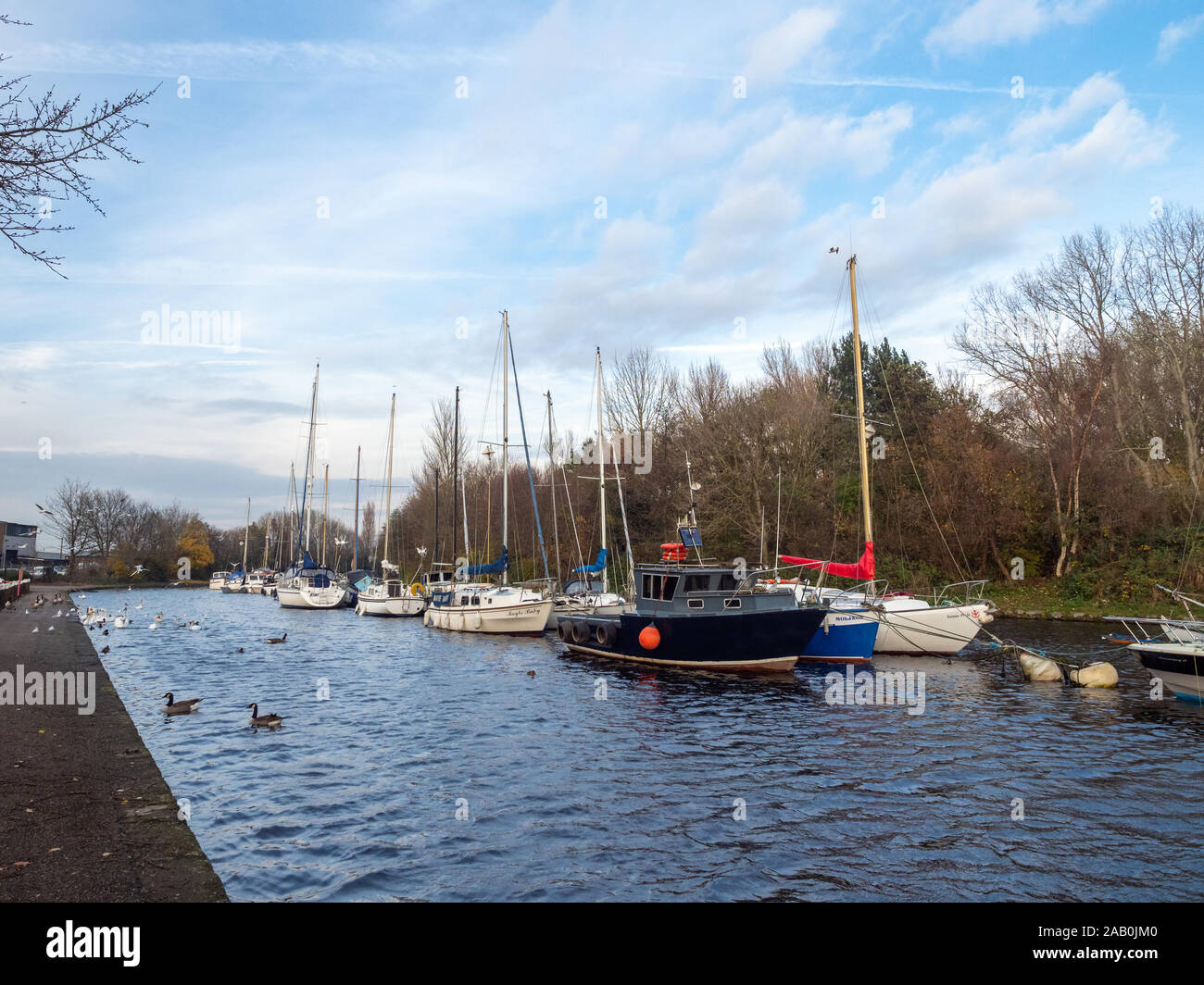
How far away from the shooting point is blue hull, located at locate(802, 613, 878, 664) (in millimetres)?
26250

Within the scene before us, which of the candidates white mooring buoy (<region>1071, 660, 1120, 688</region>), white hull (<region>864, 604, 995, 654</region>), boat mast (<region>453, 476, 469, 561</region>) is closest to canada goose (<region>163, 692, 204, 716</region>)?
white hull (<region>864, 604, 995, 654</region>)

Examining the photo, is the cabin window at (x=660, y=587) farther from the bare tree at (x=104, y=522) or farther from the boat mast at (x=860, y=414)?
the bare tree at (x=104, y=522)

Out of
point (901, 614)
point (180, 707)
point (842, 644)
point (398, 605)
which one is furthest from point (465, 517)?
point (180, 707)

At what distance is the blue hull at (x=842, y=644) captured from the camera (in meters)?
26.2

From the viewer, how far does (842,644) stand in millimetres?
26516

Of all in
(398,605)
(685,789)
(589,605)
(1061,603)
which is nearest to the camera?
(685,789)

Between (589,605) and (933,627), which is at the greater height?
(589,605)

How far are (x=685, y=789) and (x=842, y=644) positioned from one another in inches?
626

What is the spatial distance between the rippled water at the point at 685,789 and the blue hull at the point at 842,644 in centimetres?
317

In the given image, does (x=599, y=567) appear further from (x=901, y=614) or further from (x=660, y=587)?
(x=901, y=614)

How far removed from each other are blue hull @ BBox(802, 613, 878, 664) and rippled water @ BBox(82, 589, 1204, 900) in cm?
317

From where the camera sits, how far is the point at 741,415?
155 feet

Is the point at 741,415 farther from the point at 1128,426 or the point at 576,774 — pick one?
the point at 576,774
